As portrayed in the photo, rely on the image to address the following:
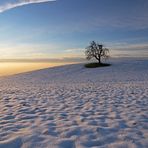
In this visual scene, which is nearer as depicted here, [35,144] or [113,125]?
[35,144]

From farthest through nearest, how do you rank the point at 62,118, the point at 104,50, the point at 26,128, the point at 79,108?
the point at 104,50
the point at 79,108
the point at 62,118
the point at 26,128

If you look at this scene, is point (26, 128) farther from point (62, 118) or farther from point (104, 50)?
point (104, 50)

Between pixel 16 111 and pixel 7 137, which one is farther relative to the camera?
pixel 16 111

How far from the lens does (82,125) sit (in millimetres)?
7137

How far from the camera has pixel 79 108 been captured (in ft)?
32.1

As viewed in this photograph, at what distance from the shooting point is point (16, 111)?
9234 mm

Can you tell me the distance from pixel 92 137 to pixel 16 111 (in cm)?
421

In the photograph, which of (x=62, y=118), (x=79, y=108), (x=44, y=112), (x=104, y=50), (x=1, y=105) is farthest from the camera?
(x=104, y=50)

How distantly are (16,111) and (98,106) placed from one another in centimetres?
344

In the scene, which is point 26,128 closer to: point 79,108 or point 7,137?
point 7,137

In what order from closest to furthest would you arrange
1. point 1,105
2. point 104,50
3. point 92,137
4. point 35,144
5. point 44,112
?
point 35,144 → point 92,137 → point 44,112 → point 1,105 → point 104,50

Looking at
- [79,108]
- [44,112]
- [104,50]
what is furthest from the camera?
[104,50]

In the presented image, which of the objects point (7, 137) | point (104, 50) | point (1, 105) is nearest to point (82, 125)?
point (7, 137)

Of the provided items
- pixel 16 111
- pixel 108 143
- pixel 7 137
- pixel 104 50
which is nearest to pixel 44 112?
pixel 16 111
